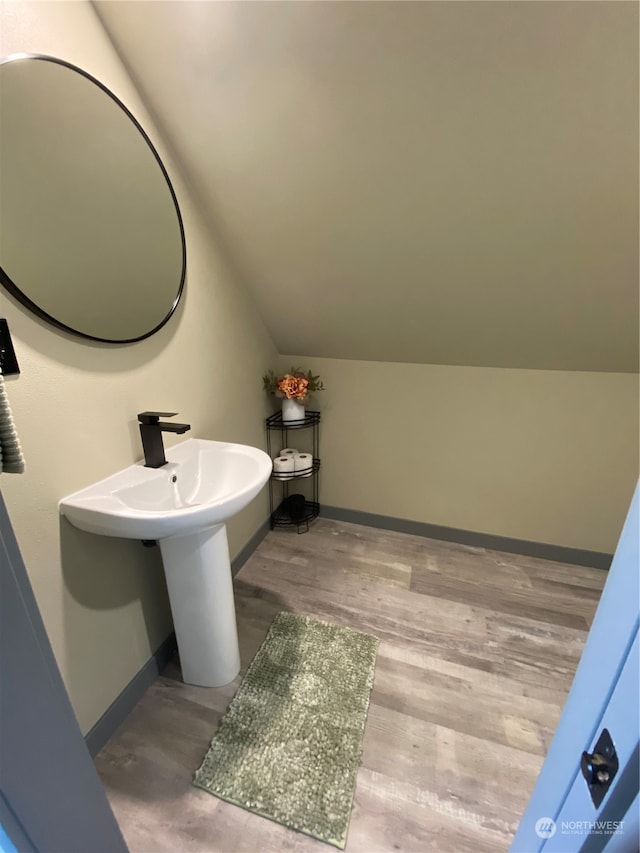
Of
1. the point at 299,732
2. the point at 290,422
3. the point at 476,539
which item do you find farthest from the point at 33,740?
the point at 476,539

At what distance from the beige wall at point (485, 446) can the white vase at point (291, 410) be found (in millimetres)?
220

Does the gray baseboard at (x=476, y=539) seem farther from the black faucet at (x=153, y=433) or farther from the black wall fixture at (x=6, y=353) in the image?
the black wall fixture at (x=6, y=353)

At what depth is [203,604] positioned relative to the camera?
126 centimetres

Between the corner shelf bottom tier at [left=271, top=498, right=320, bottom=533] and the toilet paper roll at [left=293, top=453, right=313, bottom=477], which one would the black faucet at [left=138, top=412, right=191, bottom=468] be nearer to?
the toilet paper roll at [left=293, top=453, right=313, bottom=477]

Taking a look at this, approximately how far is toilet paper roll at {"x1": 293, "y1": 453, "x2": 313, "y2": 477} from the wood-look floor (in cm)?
45

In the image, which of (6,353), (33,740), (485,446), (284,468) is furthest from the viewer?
(284,468)

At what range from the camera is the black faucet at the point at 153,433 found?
1.20m

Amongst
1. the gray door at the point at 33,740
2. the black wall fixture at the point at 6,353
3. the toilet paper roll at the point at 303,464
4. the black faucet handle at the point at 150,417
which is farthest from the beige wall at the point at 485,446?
the gray door at the point at 33,740

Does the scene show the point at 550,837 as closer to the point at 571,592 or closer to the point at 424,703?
the point at 424,703

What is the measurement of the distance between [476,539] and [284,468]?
4.05ft

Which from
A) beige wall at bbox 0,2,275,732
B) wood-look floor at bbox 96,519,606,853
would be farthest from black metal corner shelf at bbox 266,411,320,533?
beige wall at bbox 0,2,275,732

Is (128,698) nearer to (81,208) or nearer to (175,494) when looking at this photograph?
(175,494)

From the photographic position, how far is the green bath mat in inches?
41.6

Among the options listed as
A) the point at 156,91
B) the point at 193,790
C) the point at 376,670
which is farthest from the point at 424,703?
the point at 156,91
